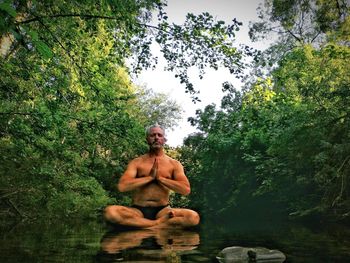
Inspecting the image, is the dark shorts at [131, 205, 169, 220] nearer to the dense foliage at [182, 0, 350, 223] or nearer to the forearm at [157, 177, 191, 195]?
the forearm at [157, 177, 191, 195]

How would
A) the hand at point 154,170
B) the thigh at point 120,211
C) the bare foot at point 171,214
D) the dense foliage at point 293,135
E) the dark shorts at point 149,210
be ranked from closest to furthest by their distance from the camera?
the bare foot at point 171,214 < the thigh at point 120,211 < the hand at point 154,170 < the dark shorts at point 149,210 < the dense foliage at point 293,135

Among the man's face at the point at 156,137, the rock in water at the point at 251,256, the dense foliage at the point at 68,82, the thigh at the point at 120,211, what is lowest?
the rock in water at the point at 251,256

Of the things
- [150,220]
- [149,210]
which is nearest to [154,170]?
[149,210]

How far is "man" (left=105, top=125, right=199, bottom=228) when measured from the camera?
641cm

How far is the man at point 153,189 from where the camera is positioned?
6.41 m

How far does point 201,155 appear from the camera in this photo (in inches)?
1164

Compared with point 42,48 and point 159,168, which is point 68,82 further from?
point 42,48

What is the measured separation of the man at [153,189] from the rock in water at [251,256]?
3.00 metres

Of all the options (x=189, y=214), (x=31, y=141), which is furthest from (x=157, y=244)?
(x=31, y=141)

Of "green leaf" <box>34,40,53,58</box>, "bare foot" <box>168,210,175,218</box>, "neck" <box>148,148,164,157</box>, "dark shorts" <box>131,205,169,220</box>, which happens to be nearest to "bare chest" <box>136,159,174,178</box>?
"neck" <box>148,148,164,157</box>

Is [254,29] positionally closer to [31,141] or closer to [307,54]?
[307,54]

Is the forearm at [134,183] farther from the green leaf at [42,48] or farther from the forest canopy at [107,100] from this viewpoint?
the green leaf at [42,48]

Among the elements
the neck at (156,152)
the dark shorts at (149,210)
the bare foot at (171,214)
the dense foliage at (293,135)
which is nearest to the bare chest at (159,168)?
the neck at (156,152)

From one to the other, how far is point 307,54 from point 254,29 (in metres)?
7.79
